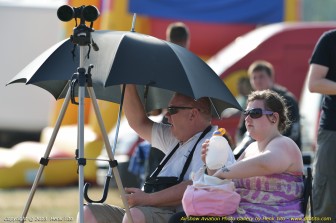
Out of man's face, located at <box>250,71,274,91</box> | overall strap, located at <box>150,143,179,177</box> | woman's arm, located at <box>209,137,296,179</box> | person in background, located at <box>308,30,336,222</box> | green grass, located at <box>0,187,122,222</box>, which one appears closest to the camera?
woman's arm, located at <box>209,137,296,179</box>

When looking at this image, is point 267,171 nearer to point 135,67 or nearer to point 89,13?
point 135,67

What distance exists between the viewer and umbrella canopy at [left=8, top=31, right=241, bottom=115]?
18.0 ft

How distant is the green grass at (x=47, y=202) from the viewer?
31.8 ft

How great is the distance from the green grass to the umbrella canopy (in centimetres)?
321

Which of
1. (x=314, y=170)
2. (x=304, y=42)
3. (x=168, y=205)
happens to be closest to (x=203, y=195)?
(x=168, y=205)

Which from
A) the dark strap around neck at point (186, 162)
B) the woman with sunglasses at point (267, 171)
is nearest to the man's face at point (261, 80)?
the dark strap around neck at point (186, 162)

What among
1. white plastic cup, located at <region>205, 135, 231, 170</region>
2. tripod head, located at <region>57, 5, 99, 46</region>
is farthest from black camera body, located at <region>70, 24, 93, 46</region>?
white plastic cup, located at <region>205, 135, 231, 170</region>

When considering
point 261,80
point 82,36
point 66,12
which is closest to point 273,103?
point 82,36

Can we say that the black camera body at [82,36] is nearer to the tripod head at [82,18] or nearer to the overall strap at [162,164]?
the tripod head at [82,18]

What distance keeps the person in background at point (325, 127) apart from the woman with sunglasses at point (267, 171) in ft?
3.87

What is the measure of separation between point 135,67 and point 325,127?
1761 millimetres

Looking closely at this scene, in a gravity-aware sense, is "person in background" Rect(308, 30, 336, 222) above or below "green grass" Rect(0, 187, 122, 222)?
above

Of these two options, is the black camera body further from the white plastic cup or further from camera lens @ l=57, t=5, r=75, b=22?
the white plastic cup

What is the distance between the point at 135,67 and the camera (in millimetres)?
5527
